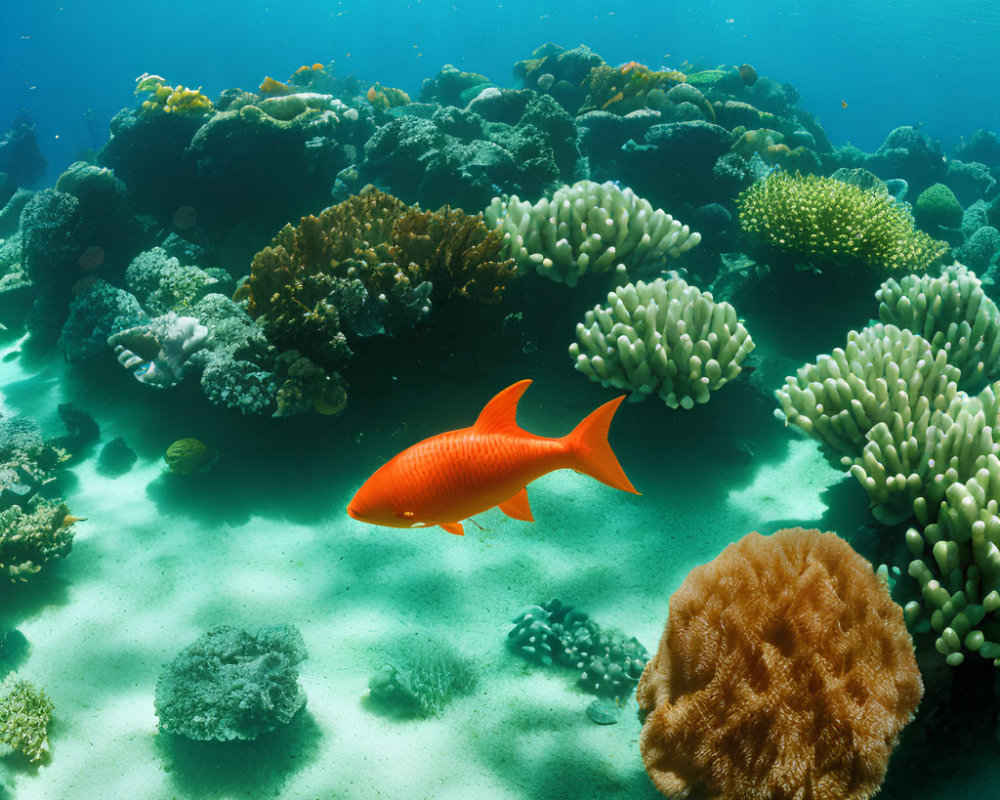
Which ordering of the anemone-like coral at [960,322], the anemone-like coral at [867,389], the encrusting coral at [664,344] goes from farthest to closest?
1. the anemone-like coral at [960,322]
2. the encrusting coral at [664,344]
3. the anemone-like coral at [867,389]

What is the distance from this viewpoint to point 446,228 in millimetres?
4758

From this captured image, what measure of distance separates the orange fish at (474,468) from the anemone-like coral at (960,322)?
386 cm

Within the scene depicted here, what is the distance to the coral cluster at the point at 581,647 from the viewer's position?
315 centimetres

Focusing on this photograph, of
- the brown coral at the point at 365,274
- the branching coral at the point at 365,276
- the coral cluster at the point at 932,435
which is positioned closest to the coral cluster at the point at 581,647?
the coral cluster at the point at 932,435

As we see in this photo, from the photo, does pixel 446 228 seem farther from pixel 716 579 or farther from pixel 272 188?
pixel 272 188

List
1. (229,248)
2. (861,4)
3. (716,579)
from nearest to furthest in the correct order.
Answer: (716,579) < (229,248) < (861,4)

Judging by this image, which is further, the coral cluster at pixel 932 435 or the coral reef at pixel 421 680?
the coral reef at pixel 421 680

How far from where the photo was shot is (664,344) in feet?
14.4

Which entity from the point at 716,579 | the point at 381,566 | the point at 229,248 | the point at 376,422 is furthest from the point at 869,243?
the point at 229,248

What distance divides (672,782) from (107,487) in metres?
5.14

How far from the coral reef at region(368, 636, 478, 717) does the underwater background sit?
0.02 m

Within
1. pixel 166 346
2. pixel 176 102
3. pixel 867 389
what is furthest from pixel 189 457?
pixel 176 102

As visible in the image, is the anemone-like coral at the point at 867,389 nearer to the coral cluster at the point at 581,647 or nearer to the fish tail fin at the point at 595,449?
the coral cluster at the point at 581,647

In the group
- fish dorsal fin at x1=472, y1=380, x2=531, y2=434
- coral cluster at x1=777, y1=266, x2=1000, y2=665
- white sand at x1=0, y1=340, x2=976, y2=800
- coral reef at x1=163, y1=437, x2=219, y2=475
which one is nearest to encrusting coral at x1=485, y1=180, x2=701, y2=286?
white sand at x1=0, y1=340, x2=976, y2=800
